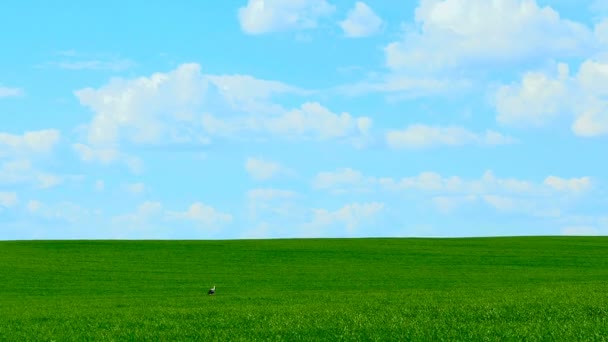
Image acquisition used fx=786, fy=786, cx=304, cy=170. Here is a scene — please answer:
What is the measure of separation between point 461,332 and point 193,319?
7.93 m

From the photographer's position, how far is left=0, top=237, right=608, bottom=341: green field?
1906 centimetres

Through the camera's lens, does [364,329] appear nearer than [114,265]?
Yes

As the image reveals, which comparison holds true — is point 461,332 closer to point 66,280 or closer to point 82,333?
point 82,333

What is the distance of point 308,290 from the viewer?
1527 inches

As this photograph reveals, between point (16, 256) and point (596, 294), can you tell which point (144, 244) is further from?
point (596, 294)

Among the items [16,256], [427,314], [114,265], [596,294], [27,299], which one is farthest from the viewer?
[16,256]

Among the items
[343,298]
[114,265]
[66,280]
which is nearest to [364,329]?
[343,298]

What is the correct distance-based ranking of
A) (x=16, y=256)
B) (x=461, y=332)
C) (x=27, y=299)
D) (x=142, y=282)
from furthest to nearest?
(x=16, y=256)
(x=142, y=282)
(x=27, y=299)
(x=461, y=332)

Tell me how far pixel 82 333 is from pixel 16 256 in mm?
45112

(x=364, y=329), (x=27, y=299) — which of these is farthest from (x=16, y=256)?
(x=364, y=329)

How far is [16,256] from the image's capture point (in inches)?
2425

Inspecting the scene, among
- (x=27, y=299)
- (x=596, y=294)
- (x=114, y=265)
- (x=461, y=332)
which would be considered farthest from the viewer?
(x=114, y=265)

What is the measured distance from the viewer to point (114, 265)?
2183 inches

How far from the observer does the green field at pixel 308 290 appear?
750 inches
